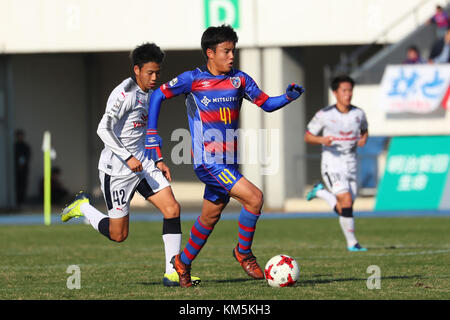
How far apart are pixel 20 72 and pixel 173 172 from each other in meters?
5.20

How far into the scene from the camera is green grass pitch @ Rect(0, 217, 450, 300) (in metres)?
7.81

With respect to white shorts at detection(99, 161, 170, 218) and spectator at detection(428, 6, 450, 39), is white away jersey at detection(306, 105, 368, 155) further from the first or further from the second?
spectator at detection(428, 6, 450, 39)

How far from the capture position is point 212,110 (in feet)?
27.3

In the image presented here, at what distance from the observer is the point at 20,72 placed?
26984 mm

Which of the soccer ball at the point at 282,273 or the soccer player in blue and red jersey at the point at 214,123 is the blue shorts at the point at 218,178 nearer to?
the soccer player in blue and red jersey at the point at 214,123

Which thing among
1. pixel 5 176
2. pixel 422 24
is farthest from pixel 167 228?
pixel 5 176

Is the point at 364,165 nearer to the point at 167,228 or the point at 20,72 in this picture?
the point at 20,72

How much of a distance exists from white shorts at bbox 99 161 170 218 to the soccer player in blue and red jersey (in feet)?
1.06

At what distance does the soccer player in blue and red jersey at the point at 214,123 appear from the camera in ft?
27.0

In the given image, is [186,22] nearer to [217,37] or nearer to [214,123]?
[217,37]

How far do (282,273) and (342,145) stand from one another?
4785mm

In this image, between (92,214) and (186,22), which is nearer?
(92,214)

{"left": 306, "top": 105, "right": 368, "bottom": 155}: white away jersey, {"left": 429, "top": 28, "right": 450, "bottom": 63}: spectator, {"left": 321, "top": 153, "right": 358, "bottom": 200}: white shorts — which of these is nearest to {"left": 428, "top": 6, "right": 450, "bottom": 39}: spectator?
{"left": 429, "top": 28, "right": 450, "bottom": 63}: spectator

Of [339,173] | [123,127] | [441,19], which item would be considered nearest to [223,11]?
[441,19]
